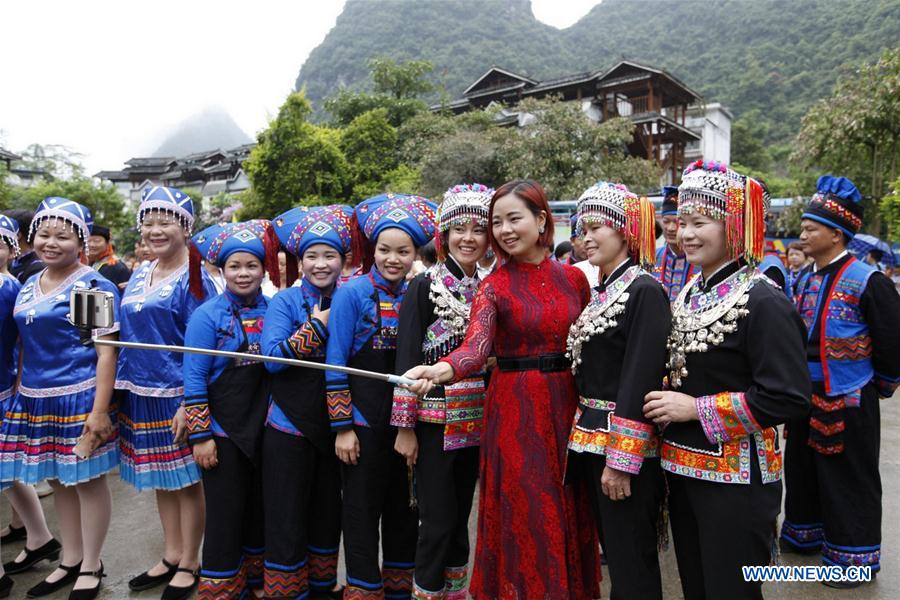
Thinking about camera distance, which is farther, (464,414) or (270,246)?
(270,246)

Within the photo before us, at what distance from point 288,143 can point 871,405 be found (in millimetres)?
23536

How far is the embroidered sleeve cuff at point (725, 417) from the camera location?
2.09 metres

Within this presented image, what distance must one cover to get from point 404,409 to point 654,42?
63873mm

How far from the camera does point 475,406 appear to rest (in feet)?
9.07

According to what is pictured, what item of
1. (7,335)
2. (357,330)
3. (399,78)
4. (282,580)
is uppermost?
(399,78)

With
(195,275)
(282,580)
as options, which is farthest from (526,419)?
(195,275)

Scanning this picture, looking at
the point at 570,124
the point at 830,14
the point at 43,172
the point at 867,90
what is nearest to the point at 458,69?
the point at 830,14

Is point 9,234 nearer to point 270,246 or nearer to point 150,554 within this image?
point 270,246

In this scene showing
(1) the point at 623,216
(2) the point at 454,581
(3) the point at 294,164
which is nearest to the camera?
(1) the point at 623,216

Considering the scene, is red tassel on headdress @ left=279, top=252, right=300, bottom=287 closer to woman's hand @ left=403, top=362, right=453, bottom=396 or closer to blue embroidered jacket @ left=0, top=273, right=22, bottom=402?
woman's hand @ left=403, top=362, right=453, bottom=396

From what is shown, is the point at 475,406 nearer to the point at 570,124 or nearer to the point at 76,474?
the point at 76,474

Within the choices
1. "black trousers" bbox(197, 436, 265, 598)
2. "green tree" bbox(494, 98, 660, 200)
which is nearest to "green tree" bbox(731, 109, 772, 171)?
"green tree" bbox(494, 98, 660, 200)

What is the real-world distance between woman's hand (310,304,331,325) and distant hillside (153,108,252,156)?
94.6 metres

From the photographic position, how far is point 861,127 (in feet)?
44.5
